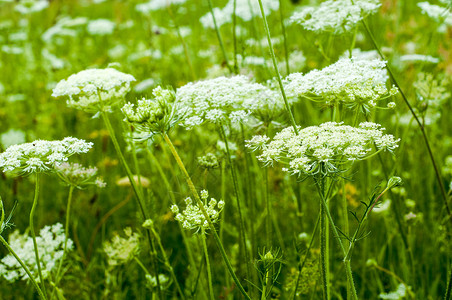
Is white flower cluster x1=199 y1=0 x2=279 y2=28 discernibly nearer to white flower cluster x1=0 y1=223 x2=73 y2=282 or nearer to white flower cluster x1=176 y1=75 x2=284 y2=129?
white flower cluster x1=176 y1=75 x2=284 y2=129

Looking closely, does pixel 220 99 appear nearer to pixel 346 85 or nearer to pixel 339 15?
pixel 346 85

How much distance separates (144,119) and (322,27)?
1.23m

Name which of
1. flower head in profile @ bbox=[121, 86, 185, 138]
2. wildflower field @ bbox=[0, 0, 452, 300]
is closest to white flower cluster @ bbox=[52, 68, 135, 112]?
wildflower field @ bbox=[0, 0, 452, 300]

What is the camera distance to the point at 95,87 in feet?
6.99

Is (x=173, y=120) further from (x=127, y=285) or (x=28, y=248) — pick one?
(x=127, y=285)

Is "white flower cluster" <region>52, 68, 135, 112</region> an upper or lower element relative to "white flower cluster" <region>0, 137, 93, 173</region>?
upper

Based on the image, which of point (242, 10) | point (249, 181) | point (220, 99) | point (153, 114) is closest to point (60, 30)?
point (242, 10)

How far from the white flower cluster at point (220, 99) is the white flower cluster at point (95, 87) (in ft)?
1.16

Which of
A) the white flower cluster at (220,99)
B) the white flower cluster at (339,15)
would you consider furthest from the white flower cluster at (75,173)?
the white flower cluster at (339,15)

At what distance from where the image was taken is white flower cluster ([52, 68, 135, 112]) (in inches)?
85.1

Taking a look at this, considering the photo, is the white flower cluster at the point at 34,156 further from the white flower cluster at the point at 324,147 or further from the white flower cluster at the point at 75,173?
the white flower cluster at the point at 324,147

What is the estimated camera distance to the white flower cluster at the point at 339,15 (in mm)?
2336

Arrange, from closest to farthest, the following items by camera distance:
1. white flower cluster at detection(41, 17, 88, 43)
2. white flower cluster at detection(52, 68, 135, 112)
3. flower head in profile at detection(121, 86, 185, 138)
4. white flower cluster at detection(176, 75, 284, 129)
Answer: flower head in profile at detection(121, 86, 185, 138), white flower cluster at detection(176, 75, 284, 129), white flower cluster at detection(52, 68, 135, 112), white flower cluster at detection(41, 17, 88, 43)

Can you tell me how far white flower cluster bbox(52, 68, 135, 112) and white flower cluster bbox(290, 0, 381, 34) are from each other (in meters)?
1.06
